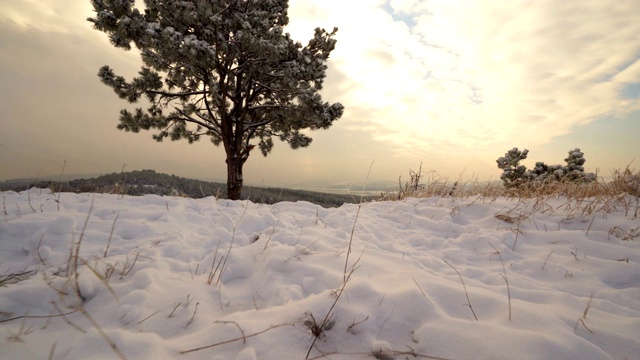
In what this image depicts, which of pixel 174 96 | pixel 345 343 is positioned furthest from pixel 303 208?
pixel 174 96

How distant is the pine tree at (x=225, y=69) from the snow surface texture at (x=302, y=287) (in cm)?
719

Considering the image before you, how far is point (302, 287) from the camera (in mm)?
1791

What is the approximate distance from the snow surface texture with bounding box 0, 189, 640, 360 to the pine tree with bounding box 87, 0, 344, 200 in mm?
7192

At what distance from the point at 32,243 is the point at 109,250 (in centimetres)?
53

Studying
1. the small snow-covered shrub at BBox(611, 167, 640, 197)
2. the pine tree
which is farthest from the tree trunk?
the small snow-covered shrub at BBox(611, 167, 640, 197)

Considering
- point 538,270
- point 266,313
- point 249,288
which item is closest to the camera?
point 266,313

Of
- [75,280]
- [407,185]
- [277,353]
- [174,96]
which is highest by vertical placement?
[174,96]

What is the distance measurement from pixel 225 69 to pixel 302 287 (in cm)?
1042

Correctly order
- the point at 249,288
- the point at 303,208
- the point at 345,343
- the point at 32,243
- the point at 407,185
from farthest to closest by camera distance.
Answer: the point at 407,185
the point at 303,208
the point at 32,243
the point at 249,288
the point at 345,343

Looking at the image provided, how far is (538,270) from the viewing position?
2.29 m

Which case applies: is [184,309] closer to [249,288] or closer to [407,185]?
[249,288]

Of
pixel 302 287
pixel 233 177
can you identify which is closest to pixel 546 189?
pixel 302 287

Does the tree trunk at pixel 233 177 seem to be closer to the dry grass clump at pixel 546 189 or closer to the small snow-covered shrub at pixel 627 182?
the dry grass clump at pixel 546 189

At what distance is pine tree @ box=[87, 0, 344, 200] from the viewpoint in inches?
334
